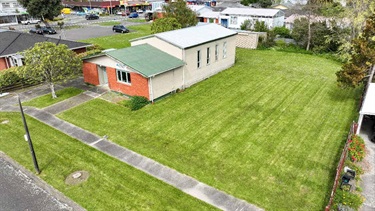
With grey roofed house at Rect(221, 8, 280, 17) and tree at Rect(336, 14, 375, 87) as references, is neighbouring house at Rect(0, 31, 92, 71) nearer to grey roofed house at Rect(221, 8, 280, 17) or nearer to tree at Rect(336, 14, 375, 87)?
tree at Rect(336, 14, 375, 87)

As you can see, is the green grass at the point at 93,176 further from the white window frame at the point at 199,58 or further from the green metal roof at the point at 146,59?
the white window frame at the point at 199,58

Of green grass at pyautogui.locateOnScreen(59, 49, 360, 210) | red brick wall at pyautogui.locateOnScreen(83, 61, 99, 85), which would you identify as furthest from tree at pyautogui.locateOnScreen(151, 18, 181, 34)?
red brick wall at pyautogui.locateOnScreen(83, 61, 99, 85)

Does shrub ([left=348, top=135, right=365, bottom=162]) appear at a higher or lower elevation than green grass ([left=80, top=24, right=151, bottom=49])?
lower

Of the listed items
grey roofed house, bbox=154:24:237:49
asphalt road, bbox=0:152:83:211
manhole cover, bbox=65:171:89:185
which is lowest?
asphalt road, bbox=0:152:83:211

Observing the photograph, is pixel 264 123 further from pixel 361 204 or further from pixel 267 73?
pixel 267 73

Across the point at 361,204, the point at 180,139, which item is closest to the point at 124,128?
the point at 180,139

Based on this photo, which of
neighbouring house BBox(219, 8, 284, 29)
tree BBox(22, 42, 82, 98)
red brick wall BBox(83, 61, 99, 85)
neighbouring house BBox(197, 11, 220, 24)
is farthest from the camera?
neighbouring house BBox(197, 11, 220, 24)

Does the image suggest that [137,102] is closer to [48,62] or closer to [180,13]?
[48,62]
